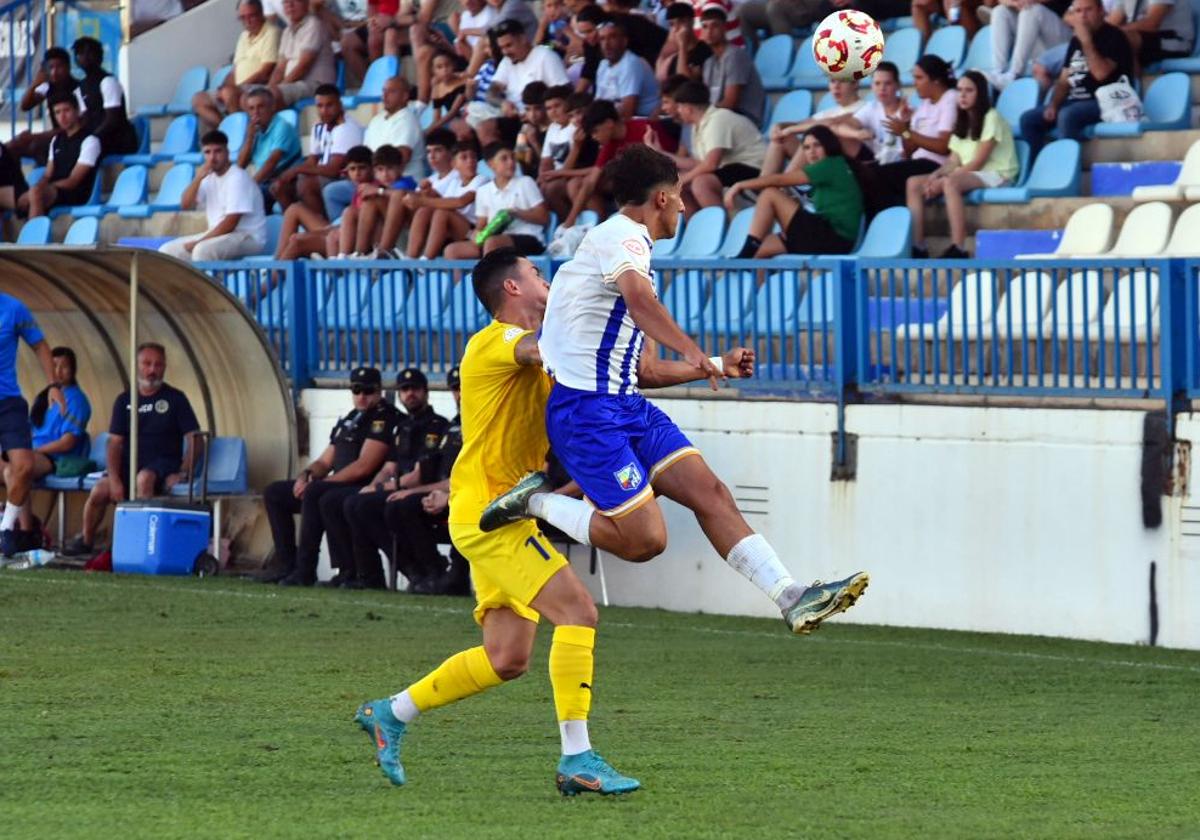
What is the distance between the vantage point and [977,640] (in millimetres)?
12680

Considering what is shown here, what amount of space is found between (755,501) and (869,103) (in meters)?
4.16

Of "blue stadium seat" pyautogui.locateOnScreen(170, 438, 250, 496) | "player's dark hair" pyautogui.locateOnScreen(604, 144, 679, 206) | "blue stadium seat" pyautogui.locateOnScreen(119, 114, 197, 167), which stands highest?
"blue stadium seat" pyautogui.locateOnScreen(119, 114, 197, 167)

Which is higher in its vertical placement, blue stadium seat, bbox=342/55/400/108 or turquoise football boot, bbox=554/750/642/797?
blue stadium seat, bbox=342/55/400/108

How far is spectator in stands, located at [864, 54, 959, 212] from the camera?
16.1 meters

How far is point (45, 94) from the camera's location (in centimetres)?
2458

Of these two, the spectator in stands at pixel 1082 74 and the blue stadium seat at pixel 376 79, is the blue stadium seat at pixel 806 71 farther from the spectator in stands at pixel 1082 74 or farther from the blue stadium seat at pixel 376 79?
the blue stadium seat at pixel 376 79

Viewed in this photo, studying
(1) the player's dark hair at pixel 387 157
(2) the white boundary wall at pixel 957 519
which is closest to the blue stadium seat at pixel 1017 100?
(2) the white boundary wall at pixel 957 519

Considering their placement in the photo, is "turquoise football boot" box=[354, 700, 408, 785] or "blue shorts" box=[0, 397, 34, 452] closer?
"turquoise football boot" box=[354, 700, 408, 785]

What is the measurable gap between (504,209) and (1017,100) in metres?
3.91

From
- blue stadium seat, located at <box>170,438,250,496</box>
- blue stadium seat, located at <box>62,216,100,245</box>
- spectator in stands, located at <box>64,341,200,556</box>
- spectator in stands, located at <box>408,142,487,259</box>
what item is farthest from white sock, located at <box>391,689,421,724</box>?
blue stadium seat, located at <box>62,216,100,245</box>

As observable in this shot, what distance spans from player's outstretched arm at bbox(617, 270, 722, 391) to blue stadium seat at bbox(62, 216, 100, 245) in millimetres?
15945

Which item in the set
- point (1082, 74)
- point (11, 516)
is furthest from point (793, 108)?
point (11, 516)

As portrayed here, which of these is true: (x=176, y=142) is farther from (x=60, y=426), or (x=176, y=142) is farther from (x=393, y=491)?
(x=393, y=491)

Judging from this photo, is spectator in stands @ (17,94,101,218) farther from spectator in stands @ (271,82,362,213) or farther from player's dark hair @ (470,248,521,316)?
player's dark hair @ (470,248,521,316)
